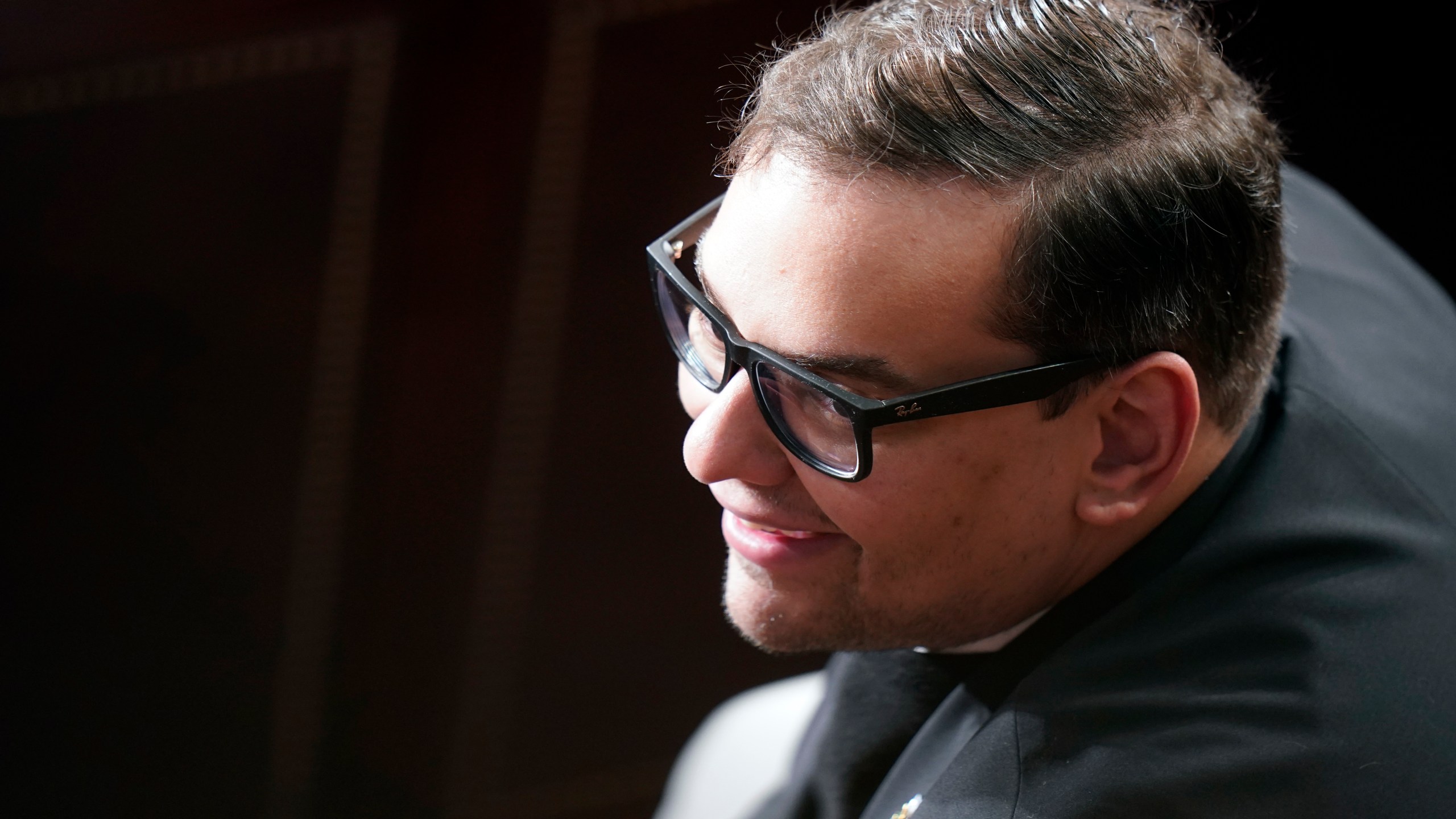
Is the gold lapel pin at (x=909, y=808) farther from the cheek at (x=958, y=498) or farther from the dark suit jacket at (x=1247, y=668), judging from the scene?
the cheek at (x=958, y=498)

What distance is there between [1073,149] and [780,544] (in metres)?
0.36

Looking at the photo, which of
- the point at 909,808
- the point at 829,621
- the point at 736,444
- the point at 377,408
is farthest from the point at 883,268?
the point at 377,408

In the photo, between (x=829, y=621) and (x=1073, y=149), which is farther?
(x=829, y=621)

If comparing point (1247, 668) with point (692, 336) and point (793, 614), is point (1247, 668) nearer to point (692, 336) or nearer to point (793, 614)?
point (793, 614)

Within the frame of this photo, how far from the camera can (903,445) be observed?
823mm

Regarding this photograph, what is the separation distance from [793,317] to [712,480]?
15cm

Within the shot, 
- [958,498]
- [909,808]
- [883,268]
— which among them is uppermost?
[883,268]

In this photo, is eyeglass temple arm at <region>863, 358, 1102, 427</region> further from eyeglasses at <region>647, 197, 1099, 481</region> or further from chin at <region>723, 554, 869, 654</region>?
chin at <region>723, 554, 869, 654</region>

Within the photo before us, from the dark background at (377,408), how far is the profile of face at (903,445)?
1.84 ft

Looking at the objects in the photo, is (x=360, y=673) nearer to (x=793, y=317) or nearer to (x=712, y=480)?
(x=712, y=480)

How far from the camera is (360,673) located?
61.3 inches

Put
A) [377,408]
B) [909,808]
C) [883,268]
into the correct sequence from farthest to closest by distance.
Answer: [377,408] → [909,808] → [883,268]

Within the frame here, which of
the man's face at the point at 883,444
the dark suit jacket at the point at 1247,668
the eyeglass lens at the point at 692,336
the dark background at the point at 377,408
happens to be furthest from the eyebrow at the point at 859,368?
the dark background at the point at 377,408

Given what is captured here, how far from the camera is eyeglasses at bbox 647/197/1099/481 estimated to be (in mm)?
794
